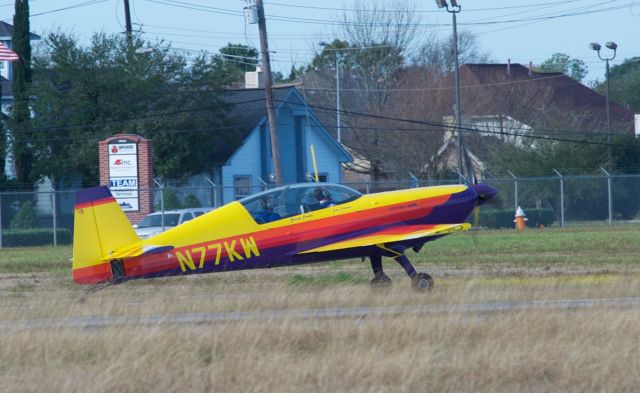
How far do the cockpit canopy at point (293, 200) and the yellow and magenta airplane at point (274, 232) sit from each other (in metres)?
0.02

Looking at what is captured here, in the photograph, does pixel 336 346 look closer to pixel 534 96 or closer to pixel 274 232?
pixel 274 232

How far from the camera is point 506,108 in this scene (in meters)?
57.0

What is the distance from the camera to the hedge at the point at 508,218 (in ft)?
126

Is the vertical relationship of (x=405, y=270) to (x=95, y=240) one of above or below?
below

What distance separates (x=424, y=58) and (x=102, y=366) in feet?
186

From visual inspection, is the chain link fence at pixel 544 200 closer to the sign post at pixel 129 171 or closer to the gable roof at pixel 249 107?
the sign post at pixel 129 171

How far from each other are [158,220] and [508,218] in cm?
1577

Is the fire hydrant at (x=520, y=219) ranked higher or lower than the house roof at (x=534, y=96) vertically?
lower

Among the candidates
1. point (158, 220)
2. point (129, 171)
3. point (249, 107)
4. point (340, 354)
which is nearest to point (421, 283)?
point (340, 354)

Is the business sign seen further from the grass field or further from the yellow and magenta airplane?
the yellow and magenta airplane

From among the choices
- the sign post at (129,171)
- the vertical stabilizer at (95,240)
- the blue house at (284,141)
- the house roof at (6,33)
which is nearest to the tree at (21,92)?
the house roof at (6,33)

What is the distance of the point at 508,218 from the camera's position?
127 feet

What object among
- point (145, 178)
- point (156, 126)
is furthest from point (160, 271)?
point (156, 126)

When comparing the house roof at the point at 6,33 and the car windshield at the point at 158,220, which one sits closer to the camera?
the car windshield at the point at 158,220
